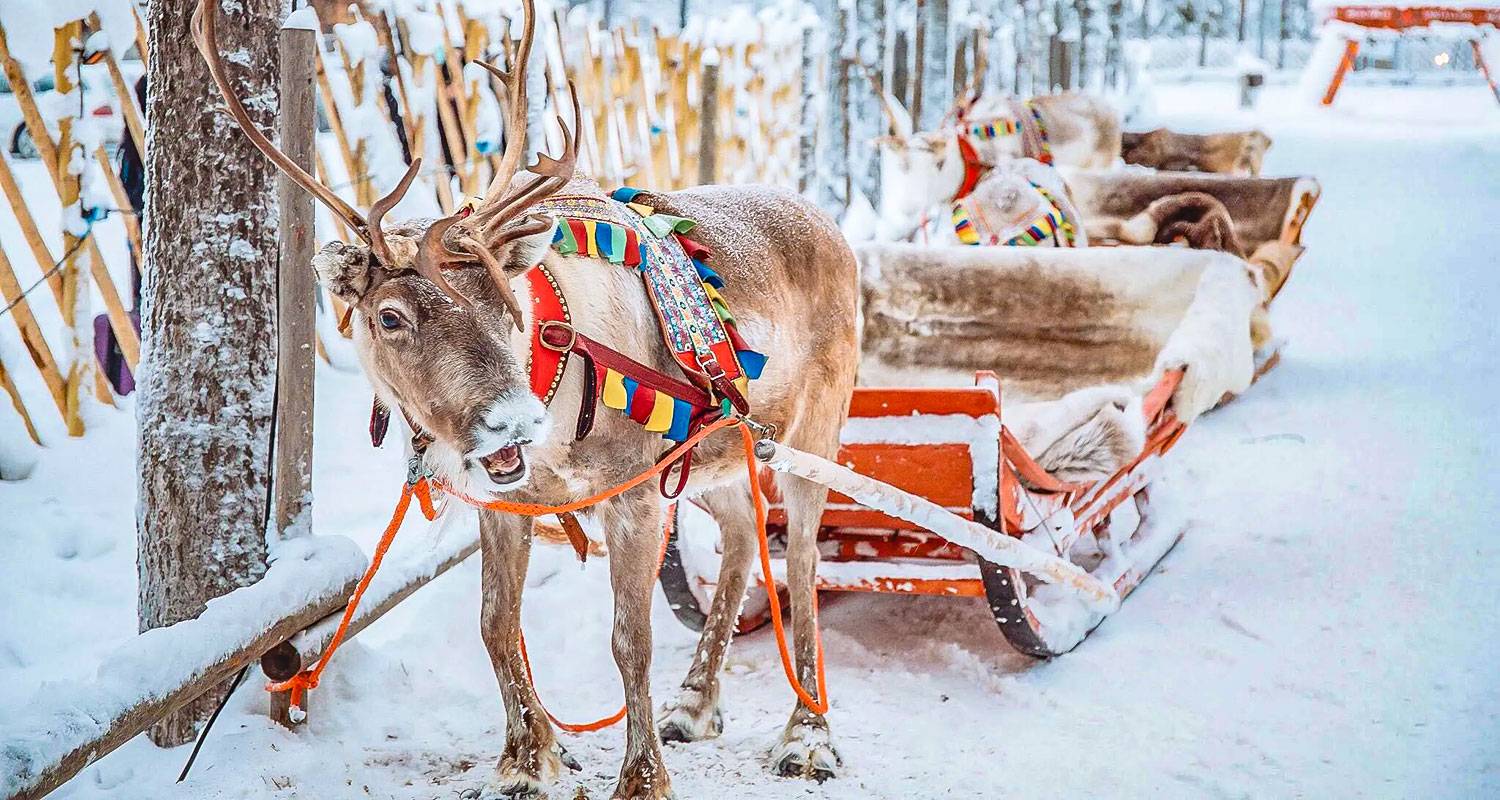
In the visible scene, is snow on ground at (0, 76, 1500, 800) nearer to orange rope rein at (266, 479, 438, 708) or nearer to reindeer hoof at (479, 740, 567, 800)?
reindeer hoof at (479, 740, 567, 800)

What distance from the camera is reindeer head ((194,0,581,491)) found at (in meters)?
2.34

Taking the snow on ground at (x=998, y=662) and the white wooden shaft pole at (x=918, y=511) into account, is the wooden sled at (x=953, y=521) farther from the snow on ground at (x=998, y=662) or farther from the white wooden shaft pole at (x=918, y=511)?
the snow on ground at (x=998, y=662)

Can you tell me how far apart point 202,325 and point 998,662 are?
9.01 feet

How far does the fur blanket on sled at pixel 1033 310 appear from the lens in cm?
573

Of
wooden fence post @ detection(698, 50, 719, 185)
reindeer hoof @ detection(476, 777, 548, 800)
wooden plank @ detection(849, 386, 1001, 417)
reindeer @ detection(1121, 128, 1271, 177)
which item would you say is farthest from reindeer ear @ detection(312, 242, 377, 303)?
reindeer @ detection(1121, 128, 1271, 177)

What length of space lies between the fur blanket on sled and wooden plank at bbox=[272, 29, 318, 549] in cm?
346

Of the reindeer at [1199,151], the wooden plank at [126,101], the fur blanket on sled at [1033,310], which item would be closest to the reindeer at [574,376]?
the fur blanket on sled at [1033,310]

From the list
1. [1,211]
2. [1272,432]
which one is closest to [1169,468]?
[1272,432]

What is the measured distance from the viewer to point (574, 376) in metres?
2.72

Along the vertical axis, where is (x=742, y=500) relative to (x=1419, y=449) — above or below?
above

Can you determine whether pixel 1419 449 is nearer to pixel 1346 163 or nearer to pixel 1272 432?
pixel 1272 432

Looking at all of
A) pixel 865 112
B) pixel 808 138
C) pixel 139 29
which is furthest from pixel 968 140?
pixel 139 29

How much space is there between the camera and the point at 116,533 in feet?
13.6

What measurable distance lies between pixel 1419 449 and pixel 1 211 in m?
7.57
